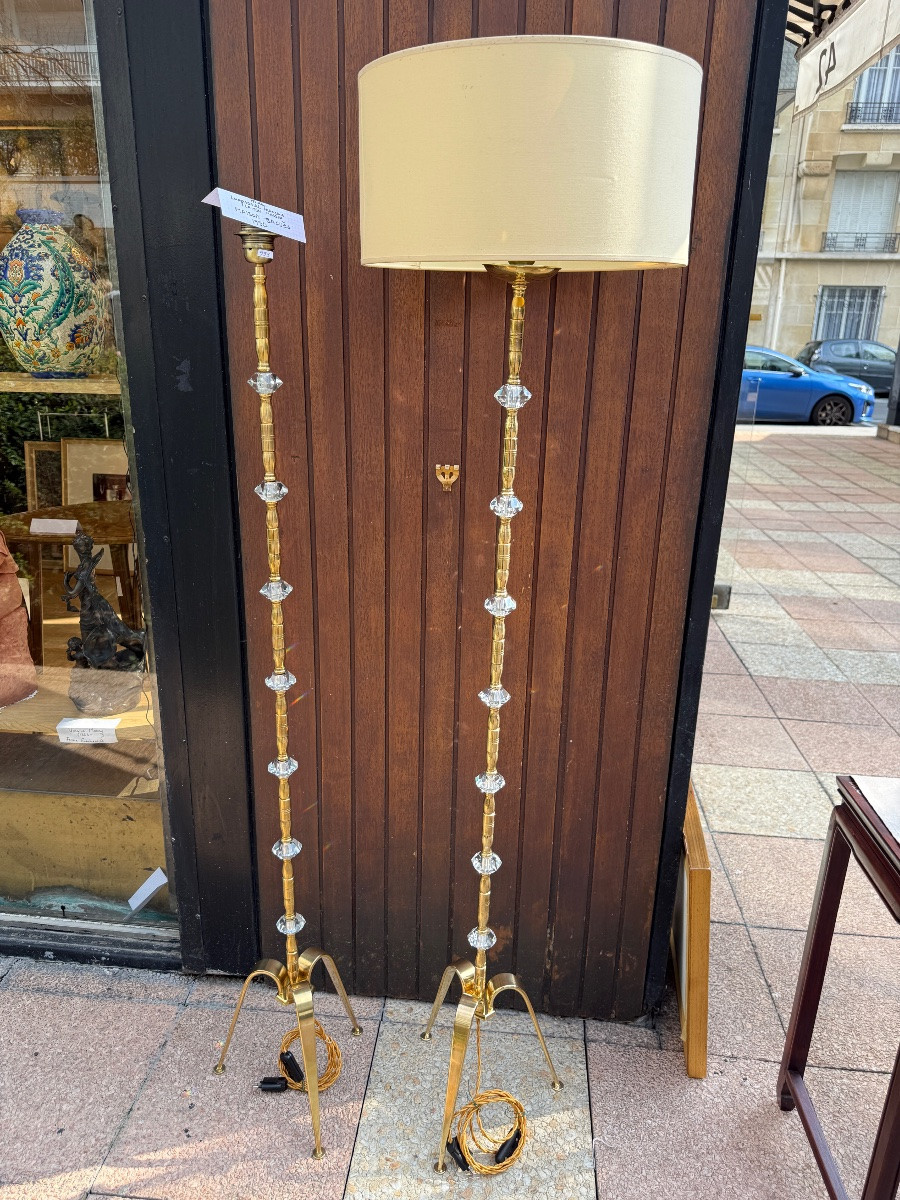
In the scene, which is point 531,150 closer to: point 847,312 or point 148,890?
point 148,890

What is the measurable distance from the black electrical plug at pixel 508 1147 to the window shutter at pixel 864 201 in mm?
20877

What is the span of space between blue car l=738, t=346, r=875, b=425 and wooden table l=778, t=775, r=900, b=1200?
11.3 metres

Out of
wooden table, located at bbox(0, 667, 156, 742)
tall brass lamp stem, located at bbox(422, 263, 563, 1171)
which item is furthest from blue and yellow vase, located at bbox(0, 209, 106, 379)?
tall brass lamp stem, located at bbox(422, 263, 563, 1171)

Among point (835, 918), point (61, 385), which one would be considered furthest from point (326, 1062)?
point (61, 385)

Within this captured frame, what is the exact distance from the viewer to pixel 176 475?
1786 mm

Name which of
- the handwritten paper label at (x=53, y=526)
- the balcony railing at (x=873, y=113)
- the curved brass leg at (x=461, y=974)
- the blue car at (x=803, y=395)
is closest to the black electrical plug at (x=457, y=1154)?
the curved brass leg at (x=461, y=974)

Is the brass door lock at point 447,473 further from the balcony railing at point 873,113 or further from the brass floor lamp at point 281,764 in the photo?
the balcony railing at point 873,113

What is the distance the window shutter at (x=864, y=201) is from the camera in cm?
1794

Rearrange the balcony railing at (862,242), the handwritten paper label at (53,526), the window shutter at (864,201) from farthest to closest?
the balcony railing at (862,242)
the window shutter at (864,201)
the handwritten paper label at (53,526)

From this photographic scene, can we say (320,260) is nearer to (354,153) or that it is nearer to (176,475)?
(354,153)

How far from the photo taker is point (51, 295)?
1849 millimetres

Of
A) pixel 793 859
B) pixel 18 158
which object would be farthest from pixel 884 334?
pixel 18 158

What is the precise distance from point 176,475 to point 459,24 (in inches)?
40.5

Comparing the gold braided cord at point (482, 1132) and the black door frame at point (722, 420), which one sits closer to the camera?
the black door frame at point (722, 420)
